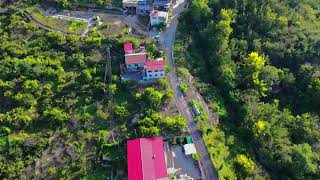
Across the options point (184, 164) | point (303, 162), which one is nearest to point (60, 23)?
point (184, 164)

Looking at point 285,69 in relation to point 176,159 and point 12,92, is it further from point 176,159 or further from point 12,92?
point 12,92

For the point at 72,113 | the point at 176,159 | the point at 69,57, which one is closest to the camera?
the point at 176,159

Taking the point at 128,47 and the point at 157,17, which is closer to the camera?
the point at 128,47

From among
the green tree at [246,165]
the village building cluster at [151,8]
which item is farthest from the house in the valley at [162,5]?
the green tree at [246,165]

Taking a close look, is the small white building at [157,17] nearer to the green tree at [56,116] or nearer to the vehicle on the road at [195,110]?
the vehicle on the road at [195,110]

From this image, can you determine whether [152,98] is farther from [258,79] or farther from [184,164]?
[258,79]

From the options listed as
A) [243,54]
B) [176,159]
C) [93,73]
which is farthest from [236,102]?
[93,73]

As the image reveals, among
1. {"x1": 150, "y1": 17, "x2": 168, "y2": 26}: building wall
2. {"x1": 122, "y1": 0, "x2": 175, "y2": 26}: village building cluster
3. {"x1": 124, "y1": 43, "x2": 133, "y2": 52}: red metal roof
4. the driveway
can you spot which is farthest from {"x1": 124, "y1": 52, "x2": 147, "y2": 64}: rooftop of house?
the driveway
